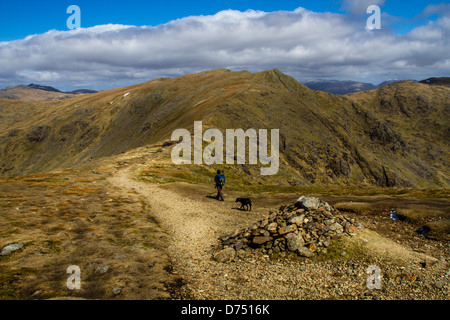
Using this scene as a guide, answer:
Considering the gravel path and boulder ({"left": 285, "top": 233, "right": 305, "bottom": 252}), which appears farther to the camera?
boulder ({"left": 285, "top": 233, "right": 305, "bottom": 252})

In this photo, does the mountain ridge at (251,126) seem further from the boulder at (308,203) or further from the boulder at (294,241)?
the boulder at (294,241)

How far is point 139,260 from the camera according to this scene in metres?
14.9

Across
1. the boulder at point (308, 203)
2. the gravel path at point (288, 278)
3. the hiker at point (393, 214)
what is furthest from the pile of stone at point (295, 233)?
the hiker at point (393, 214)

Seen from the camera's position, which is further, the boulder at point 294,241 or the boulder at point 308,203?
the boulder at point 308,203

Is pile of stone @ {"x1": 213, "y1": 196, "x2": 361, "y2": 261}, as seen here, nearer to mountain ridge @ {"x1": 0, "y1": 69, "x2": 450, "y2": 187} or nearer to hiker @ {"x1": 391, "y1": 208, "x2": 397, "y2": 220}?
hiker @ {"x1": 391, "y1": 208, "x2": 397, "y2": 220}

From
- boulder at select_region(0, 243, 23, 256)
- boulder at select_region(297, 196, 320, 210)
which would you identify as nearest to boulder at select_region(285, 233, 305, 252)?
boulder at select_region(297, 196, 320, 210)

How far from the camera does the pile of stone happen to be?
51.4 feet

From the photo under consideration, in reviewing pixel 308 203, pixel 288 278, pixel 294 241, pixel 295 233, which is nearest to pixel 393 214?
pixel 308 203

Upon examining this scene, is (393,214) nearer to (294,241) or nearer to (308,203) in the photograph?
(308,203)

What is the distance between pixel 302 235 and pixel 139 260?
30.9 feet

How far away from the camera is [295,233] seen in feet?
53.3


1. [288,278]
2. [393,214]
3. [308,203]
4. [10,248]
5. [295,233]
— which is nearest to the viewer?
[288,278]

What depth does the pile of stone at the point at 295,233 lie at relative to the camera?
51.4 ft

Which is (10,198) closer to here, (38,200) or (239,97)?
(38,200)
